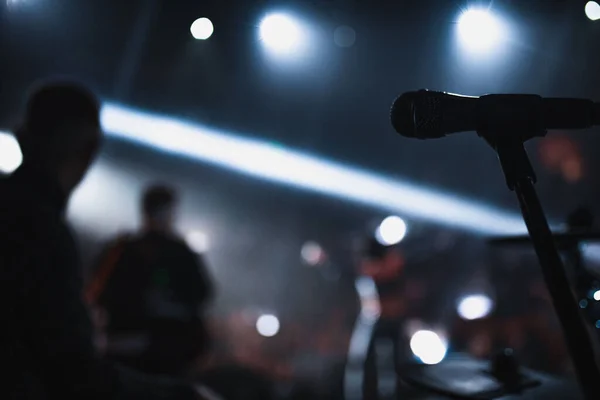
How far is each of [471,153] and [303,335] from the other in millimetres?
3815

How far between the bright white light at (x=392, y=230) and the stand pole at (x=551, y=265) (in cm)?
371

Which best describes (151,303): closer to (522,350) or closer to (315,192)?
(522,350)

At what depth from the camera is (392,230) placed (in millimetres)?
4828

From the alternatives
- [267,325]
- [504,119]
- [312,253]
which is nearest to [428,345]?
[312,253]

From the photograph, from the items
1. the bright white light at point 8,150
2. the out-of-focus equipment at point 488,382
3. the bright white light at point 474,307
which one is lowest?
the out-of-focus equipment at point 488,382

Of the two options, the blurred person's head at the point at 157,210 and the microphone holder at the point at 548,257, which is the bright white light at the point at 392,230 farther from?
the microphone holder at the point at 548,257

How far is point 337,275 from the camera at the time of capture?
5914 millimetres

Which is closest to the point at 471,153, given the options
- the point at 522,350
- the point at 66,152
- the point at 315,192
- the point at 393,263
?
the point at 393,263

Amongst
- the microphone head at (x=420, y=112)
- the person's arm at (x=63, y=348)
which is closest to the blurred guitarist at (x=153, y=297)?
the person's arm at (x=63, y=348)

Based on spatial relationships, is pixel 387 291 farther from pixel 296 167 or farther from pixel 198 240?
pixel 198 240

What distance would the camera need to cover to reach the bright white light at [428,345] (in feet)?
14.6

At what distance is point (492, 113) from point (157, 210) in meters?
2.66

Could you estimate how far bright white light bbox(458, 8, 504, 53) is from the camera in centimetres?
165

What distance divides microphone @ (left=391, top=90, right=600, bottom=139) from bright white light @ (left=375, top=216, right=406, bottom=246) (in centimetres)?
370
